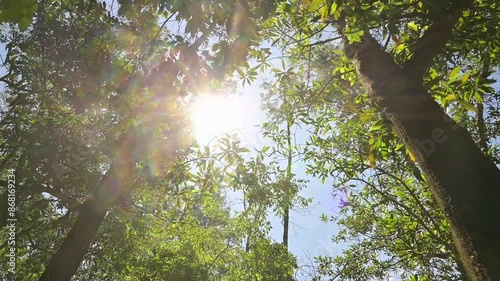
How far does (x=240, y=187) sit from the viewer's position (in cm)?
344

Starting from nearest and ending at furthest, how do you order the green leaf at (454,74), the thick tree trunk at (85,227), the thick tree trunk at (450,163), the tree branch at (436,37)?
the thick tree trunk at (450,163)
the tree branch at (436,37)
the green leaf at (454,74)
the thick tree trunk at (85,227)

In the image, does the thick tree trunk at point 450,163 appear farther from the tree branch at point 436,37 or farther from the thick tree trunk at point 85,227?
the thick tree trunk at point 85,227

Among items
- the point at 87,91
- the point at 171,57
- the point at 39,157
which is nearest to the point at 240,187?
the point at 171,57

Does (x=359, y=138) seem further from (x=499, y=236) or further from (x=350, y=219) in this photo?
(x=499, y=236)

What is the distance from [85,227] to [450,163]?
19.3 ft

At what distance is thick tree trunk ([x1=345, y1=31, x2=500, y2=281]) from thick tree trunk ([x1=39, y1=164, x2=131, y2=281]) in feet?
17.7

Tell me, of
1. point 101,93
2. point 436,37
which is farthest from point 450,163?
point 101,93

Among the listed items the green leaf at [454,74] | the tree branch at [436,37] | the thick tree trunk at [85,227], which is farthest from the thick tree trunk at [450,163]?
the thick tree trunk at [85,227]

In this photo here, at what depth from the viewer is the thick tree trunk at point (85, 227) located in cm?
523

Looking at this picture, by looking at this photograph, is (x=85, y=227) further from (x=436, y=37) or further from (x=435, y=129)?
(x=436, y=37)

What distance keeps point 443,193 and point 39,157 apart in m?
7.63

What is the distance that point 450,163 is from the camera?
62.6 inches

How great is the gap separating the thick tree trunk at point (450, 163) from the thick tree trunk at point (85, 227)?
5.41 metres

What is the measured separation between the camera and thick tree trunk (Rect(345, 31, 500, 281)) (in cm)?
134
